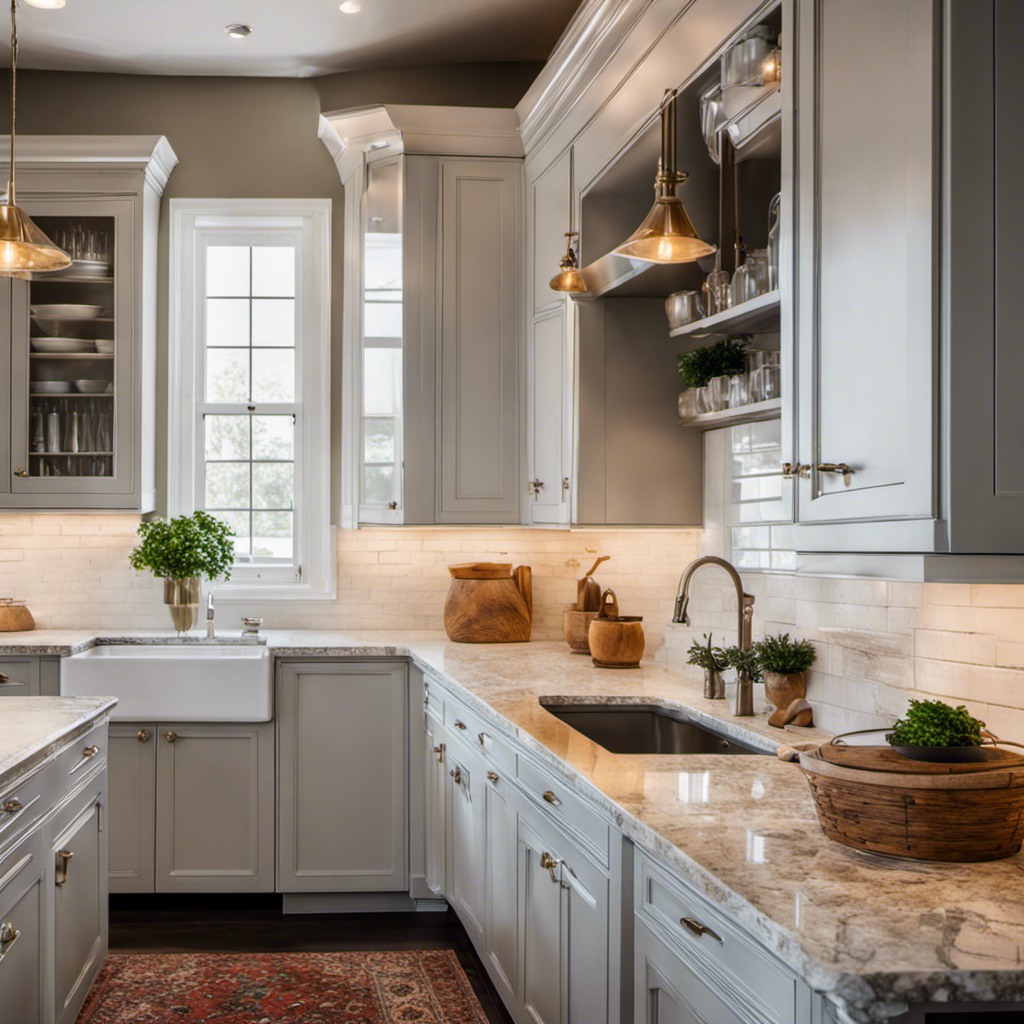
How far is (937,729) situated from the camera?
158 centimetres

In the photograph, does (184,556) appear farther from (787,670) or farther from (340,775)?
(787,670)

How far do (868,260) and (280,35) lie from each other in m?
3.45

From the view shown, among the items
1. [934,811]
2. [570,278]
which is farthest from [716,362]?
[934,811]

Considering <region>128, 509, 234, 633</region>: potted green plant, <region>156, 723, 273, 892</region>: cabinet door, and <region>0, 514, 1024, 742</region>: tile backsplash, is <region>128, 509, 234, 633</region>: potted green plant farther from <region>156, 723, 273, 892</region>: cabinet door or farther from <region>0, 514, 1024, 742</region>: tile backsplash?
<region>156, 723, 273, 892</region>: cabinet door

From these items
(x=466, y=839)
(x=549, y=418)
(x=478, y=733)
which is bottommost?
(x=466, y=839)

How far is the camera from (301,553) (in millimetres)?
4832

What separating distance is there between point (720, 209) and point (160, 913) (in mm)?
3216

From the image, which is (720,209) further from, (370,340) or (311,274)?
(311,274)

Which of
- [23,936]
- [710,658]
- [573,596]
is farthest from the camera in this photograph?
[573,596]

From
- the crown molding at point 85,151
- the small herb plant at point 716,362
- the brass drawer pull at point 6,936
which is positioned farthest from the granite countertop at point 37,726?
the crown molding at point 85,151

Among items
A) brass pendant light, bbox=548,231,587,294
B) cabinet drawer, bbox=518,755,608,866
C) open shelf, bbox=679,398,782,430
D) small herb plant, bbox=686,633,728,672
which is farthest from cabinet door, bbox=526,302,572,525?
cabinet drawer, bbox=518,755,608,866

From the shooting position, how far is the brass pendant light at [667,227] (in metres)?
2.18

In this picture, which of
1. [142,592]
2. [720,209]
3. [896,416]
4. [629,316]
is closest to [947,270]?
[896,416]

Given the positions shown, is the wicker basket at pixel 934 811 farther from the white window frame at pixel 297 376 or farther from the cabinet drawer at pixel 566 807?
the white window frame at pixel 297 376
